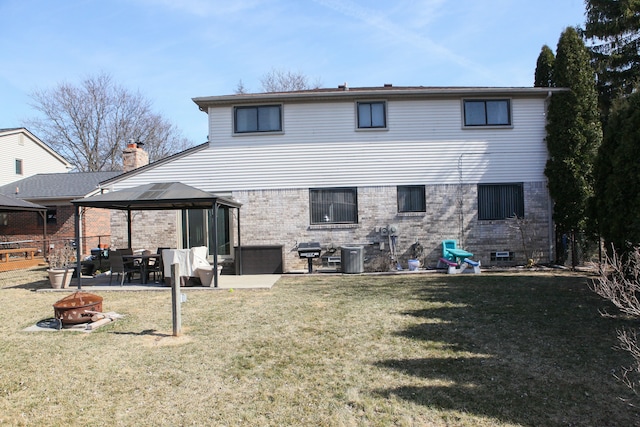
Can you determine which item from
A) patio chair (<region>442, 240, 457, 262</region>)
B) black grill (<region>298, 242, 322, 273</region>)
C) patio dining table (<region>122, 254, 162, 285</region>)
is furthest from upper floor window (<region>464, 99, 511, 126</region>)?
patio dining table (<region>122, 254, 162, 285</region>)

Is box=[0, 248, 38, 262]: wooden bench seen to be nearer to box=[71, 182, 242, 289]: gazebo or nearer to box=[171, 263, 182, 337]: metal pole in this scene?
box=[71, 182, 242, 289]: gazebo

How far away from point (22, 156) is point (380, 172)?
80.3 feet

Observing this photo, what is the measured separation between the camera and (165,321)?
715 centimetres

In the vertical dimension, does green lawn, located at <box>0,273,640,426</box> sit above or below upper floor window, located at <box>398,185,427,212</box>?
below

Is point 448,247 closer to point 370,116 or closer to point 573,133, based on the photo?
point 370,116

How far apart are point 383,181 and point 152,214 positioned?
26.2 feet

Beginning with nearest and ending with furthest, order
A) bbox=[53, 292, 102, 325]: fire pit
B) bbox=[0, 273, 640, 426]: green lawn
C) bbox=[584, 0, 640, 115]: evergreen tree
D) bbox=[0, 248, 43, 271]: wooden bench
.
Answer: bbox=[0, 273, 640, 426]: green lawn, bbox=[53, 292, 102, 325]: fire pit, bbox=[0, 248, 43, 271]: wooden bench, bbox=[584, 0, 640, 115]: evergreen tree

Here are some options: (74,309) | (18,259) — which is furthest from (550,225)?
(18,259)

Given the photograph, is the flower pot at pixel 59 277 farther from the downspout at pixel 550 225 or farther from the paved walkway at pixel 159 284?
the downspout at pixel 550 225

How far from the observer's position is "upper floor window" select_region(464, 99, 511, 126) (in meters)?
13.7

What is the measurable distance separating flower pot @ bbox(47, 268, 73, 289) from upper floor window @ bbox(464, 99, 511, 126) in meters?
12.9

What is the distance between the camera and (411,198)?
13586 mm

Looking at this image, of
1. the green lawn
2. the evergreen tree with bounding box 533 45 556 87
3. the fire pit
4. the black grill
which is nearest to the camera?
the green lawn

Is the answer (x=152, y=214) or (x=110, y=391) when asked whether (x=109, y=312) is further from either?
(x=152, y=214)
